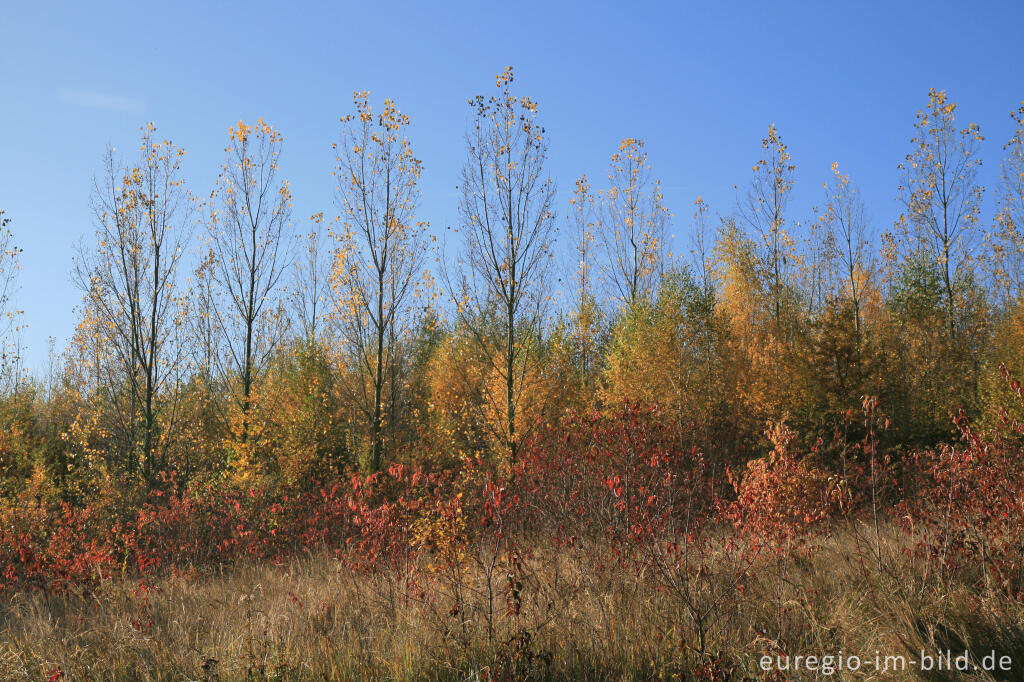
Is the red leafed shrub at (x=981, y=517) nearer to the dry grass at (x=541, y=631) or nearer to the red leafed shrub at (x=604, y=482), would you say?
the dry grass at (x=541, y=631)

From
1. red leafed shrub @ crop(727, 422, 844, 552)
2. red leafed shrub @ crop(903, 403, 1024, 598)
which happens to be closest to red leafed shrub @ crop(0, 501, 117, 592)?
red leafed shrub @ crop(727, 422, 844, 552)

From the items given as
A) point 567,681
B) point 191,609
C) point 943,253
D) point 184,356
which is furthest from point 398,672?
point 943,253

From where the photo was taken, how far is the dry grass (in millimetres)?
5102

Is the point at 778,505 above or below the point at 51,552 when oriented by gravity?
above

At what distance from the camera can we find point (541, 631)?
18.0 feet

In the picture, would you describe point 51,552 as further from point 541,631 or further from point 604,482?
point 541,631

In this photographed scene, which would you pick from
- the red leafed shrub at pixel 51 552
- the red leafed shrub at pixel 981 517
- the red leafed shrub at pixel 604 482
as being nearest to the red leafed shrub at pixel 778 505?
the red leafed shrub at pixel 604 482

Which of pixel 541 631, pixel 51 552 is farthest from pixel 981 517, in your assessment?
pixel 51 552

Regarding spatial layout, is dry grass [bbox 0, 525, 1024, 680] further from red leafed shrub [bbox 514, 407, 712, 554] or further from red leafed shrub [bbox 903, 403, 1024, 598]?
red leafed shrub [bbox 514, 407, 712, 554]

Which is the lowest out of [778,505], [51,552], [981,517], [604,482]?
[51,552]

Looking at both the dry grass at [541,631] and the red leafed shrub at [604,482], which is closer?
the dry grass at [541,631]

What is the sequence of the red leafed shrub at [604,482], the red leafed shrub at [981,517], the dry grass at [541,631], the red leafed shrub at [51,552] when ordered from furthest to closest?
the red leafed shrub at [51,552]
the red leafed shrub at [604,482]
the red leafed shrub at [981,517]
the dry grass at [541,631]

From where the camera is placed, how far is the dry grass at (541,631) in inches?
201

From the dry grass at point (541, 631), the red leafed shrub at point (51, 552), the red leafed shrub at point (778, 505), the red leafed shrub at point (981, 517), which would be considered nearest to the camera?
the dry grass at point (541, 631)
